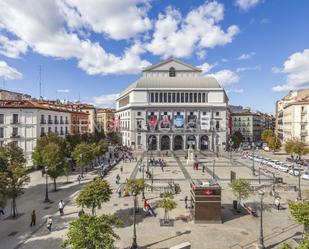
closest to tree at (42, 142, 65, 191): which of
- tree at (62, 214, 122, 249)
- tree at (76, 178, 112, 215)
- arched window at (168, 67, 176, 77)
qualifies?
tree at (76, 178, 112, 215)

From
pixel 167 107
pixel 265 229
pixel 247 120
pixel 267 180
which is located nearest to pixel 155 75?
pixel 167 107

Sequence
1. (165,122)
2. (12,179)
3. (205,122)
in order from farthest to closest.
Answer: (205,122) < (165,122) < (12,179)

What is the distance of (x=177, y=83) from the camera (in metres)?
91.6

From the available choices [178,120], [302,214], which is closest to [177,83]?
[178,120]

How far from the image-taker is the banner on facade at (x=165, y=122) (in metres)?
82.5

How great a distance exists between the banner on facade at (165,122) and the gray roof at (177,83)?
36.9 feet

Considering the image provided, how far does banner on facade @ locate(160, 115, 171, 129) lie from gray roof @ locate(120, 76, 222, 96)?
11251 mm

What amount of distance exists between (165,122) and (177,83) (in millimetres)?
16452

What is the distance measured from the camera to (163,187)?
34.4 m

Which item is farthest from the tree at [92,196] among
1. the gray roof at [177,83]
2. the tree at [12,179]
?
the gray roof at [177,83]

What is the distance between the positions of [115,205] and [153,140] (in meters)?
60.2

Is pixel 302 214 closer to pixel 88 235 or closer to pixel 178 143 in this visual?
pixel 88 235

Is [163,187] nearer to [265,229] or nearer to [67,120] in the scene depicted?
[265,229]

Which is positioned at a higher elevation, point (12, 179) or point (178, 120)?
point (178, 120)
